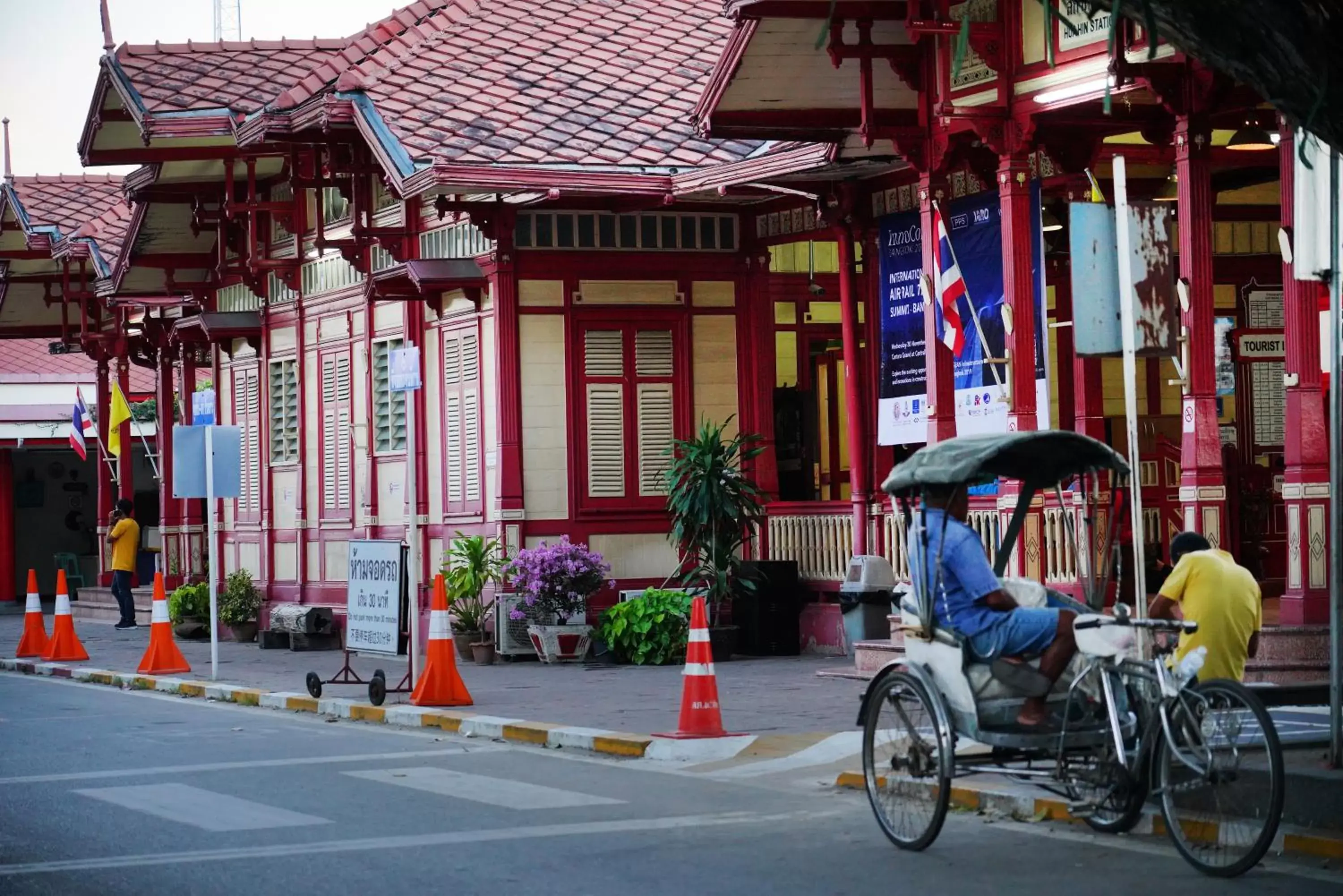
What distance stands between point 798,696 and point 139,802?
6.93 metres

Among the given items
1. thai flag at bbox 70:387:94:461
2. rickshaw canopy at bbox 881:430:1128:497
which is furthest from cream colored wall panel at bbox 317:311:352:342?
rickshaw canopy at bbox 881:430:1128:497

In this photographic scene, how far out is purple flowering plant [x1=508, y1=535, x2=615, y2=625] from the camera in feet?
73.3

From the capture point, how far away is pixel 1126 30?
52.2ft

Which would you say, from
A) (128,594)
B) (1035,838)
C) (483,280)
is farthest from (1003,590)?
(128,594)

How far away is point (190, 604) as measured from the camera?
30.4 metres

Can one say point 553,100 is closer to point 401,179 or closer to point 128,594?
point 401,179

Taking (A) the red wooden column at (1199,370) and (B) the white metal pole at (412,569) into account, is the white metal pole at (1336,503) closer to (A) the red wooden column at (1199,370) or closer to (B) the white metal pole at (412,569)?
(A) the red wooden column at (1199,370)

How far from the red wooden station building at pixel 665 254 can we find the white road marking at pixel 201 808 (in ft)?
18.6

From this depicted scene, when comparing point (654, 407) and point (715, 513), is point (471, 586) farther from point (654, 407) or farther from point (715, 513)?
point (654, 407)

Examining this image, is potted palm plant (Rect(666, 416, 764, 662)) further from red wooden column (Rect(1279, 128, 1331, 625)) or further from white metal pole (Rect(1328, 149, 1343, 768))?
white metal pole (Rect(1328, 149, 1343, 768))

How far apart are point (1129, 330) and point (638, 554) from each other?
13323 mm

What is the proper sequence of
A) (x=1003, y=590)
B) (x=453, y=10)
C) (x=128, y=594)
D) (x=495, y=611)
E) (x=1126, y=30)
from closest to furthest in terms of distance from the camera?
(x=1003, y=590) → (x=1126, y=30) → (x=495, y=611) → (x=453, y=10) → (x=128, y=594)

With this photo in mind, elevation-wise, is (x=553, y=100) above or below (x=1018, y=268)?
above

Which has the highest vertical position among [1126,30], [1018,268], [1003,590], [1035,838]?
[1126,30]
